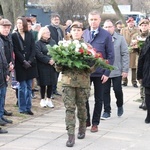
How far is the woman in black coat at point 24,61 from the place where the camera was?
8562mm

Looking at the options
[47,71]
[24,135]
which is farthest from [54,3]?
[24,135]

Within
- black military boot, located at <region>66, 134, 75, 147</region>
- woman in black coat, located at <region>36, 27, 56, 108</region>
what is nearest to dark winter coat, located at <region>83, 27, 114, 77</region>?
black military boot, located at <region>66, 134, 75, 147</region>

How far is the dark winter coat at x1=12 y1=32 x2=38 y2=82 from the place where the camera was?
337 inches

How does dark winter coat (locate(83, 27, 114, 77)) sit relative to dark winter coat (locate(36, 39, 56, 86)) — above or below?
above

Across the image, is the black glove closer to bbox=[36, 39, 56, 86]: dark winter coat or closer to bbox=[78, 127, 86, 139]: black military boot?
bbox=[36, 39, 56, 86]: dark winter coat

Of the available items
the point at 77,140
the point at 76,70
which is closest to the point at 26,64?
the point at 76,70

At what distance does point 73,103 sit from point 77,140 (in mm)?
662

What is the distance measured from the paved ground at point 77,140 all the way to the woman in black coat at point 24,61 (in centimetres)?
48

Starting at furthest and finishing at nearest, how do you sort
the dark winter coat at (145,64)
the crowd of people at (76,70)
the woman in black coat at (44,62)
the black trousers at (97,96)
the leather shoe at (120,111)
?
1. the woman in black coat at (44,62)
2. the leather shoe at (120,111)
3. the dark winter coat at (145,64)
4. the black trousers at (97,96)
5. the crowd of people at (76,70)

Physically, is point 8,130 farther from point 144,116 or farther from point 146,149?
point 144,116

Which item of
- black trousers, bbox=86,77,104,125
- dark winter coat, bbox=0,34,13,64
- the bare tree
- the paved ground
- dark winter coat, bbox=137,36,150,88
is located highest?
the bare tree

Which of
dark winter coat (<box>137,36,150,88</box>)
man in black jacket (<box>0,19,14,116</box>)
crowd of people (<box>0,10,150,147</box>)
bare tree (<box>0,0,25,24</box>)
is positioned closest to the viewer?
crowd of people (<box>0,10,150,147</box>)

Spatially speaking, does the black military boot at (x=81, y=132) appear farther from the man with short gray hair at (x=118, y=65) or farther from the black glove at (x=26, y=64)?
the black glove at (x=26, y=64)

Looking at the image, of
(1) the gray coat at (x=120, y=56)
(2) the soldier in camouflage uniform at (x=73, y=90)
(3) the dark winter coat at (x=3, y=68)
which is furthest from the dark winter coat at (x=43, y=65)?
(2) the soldier in camouflage uniform at (x=73, y=90)
